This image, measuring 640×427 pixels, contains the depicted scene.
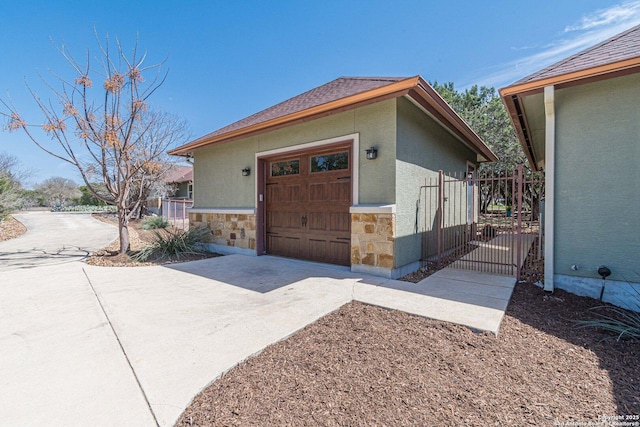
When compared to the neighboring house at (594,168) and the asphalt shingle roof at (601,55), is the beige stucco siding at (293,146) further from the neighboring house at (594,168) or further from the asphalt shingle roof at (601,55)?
the asphalt shingle roof at (601,55)

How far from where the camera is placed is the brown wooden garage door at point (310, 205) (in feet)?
18.7

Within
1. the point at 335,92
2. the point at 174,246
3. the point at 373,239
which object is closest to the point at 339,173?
the point at 373,239

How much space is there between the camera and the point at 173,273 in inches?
215

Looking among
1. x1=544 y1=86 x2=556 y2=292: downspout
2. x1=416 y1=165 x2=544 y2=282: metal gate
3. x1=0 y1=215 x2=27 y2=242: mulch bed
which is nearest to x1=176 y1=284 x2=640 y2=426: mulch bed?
x1=544 y1=86 x2=556 y2=292: downspout

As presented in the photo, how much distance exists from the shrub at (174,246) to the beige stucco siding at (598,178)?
7.82 metres

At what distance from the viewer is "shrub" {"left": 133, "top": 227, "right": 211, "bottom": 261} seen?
6947 mm

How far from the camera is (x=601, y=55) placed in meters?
3.79

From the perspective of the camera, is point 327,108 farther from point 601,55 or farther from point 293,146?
point 601,55

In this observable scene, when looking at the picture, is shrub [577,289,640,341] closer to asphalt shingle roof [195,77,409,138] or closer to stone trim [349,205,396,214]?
stone trim [349,205,396,214]

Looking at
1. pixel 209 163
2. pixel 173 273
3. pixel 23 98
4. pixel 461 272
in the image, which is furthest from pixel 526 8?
pixel 23 98

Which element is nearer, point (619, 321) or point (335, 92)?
point (619, 321)

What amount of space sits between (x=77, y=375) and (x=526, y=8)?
9.40 metres

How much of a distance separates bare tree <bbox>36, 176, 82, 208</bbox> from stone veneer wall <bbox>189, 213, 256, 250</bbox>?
36.3 meters

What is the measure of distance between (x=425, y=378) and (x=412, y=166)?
4079 mm
